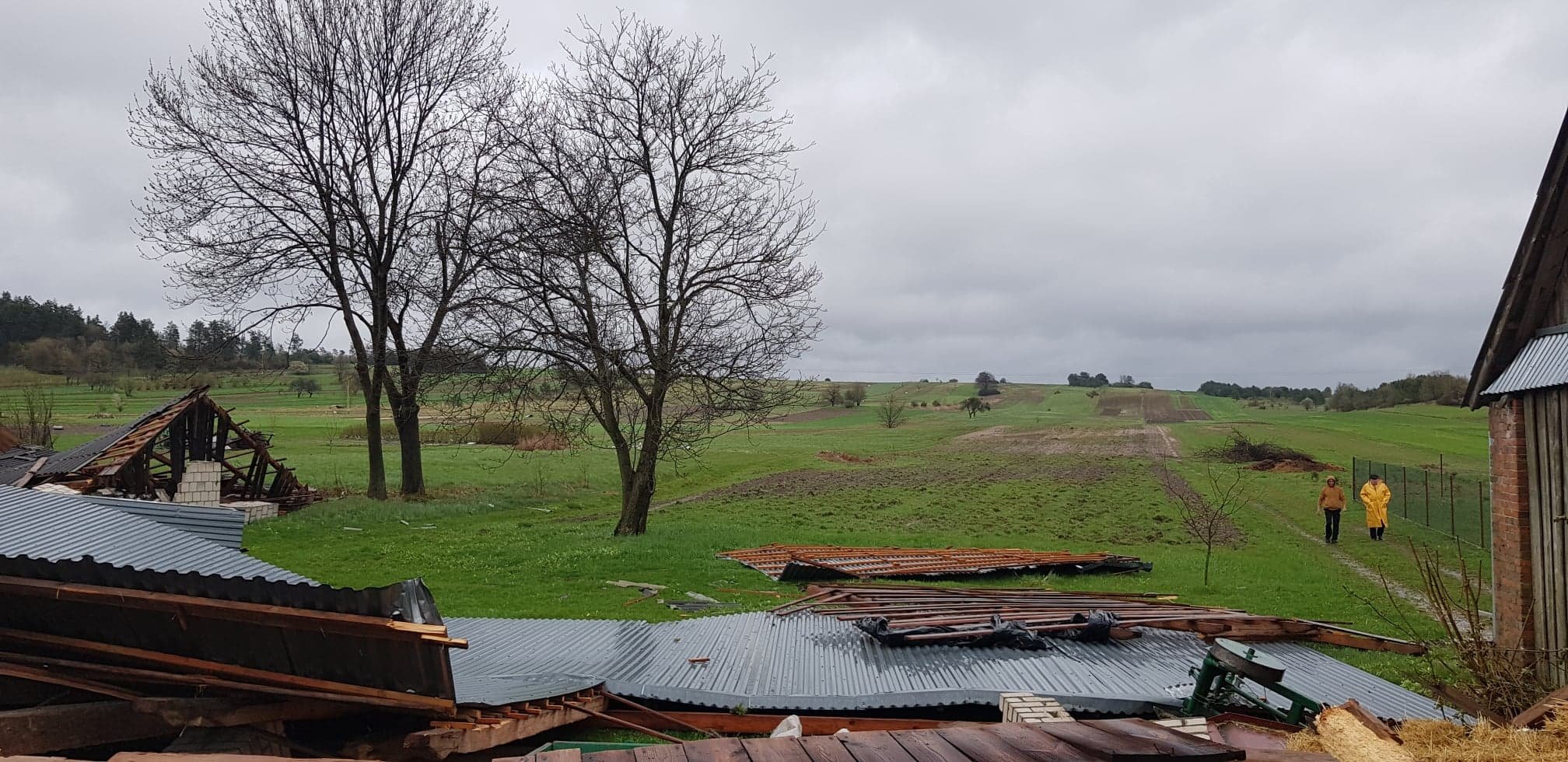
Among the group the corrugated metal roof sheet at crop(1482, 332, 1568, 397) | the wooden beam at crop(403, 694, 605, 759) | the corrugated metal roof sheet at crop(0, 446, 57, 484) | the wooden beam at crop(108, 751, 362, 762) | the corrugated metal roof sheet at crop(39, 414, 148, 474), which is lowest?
the wooden beam at crop(403, 694, 605, 759)

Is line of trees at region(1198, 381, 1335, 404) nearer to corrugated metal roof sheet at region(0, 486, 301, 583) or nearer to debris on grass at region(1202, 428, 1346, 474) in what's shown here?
debris on grass at region(1202, 428, 1346, 474)

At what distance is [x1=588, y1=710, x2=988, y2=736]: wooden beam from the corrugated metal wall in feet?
20.8

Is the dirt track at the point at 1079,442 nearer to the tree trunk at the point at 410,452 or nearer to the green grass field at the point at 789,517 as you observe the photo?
the green grass field at the point at 789,517

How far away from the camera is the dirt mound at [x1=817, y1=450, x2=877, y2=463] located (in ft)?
154

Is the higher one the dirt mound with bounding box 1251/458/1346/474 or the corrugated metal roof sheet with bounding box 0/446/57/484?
the corrugated metal roof sheet with bounding box 0/446/57/484

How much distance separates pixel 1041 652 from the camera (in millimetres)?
8664

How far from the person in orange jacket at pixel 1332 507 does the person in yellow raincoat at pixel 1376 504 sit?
53cm

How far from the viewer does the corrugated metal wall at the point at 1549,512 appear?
27.1 ft

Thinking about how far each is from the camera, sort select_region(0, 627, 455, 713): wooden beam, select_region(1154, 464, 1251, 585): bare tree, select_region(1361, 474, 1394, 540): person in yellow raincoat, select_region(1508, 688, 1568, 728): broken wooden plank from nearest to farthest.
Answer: select_region(1508, 688, 1568, 728): broken wooden plank → select_region(0, 627, 455, 713): wooden beam → select_region(1154, 464, 1251, 585): bare tree → select_region(1361, 474, 1394, 540): person in yellow raincoat

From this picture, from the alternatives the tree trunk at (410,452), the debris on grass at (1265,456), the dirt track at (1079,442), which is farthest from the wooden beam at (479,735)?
the dirt track at (1079,442)

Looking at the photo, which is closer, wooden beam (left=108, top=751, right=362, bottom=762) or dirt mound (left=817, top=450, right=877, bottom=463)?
wooden beam (left=108, top=751, right=362, bottom=762)

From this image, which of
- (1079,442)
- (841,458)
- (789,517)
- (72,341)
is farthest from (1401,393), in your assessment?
(72,341)

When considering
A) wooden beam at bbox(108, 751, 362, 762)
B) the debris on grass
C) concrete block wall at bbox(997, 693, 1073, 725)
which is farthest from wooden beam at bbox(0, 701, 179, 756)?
the debris on grass

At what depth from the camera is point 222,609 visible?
5.08m
